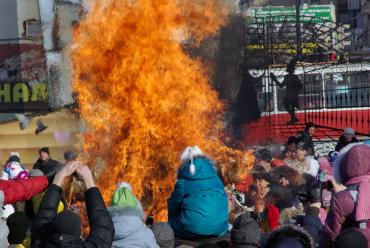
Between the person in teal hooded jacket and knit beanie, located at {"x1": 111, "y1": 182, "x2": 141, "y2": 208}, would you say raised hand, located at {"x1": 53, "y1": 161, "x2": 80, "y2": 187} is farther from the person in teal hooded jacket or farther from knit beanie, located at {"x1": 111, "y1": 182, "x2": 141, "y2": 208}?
the person in teal hooded jacket

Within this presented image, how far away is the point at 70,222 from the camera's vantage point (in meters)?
4.20

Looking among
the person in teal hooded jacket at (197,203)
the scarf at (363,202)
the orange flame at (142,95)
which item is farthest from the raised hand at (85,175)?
the orange flame at (142,95)

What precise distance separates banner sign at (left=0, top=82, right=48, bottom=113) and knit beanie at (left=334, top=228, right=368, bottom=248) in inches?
433

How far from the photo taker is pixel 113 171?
10.9 meters

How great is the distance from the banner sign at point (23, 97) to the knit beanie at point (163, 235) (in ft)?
29.9

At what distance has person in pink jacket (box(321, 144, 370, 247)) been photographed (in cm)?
486

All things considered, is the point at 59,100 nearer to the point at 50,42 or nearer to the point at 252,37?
the point at 50,42

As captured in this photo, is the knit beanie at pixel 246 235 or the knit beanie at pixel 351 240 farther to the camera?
the knit beanie at pixel 246 235

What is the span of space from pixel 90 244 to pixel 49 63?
10638 mm

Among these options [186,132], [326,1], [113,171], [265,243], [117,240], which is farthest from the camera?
[326,1]

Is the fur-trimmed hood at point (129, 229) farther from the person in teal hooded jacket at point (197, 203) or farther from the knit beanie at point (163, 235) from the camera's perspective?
the person in teal hooded jacket at point (197, 203)

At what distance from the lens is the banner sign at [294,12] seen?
1798cm

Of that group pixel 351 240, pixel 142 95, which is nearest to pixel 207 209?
pixel 351 240

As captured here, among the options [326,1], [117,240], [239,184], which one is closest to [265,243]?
[117,240]
